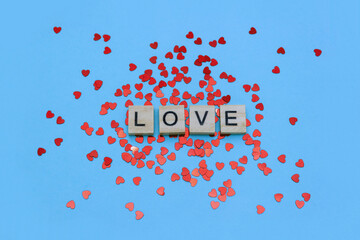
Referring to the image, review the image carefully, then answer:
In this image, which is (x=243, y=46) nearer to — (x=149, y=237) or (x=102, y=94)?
(x=102, y=94)

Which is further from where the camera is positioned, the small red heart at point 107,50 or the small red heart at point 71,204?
the small red heart at point 107,50

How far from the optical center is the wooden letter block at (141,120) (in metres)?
1.45

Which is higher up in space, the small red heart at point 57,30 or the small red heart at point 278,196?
the small red heart at point 57,30

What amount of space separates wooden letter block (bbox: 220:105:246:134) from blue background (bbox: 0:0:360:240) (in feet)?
0.15

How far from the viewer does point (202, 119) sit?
146 cm

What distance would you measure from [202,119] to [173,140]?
0.45 ft

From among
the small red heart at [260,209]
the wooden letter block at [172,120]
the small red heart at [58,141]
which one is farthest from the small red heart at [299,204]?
the small red heart at [58,141]

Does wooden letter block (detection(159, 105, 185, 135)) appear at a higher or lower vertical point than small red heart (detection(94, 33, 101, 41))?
lower

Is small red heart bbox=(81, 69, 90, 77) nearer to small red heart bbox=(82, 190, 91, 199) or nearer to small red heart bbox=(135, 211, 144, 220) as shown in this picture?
small red heart bbox=(82, 190, 91, 199)

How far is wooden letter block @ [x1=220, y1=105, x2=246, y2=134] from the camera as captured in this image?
146 centimetres

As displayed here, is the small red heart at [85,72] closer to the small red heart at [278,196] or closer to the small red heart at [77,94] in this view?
the small red heart at [77,94]

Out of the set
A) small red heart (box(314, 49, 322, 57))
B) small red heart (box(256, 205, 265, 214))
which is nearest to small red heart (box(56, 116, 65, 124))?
small red heart (box(256, 205, 265, 214))

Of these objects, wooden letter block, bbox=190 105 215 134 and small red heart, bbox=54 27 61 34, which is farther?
small red heart, bbox=54 27 61 34

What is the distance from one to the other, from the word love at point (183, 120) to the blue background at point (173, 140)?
0.19 feet
